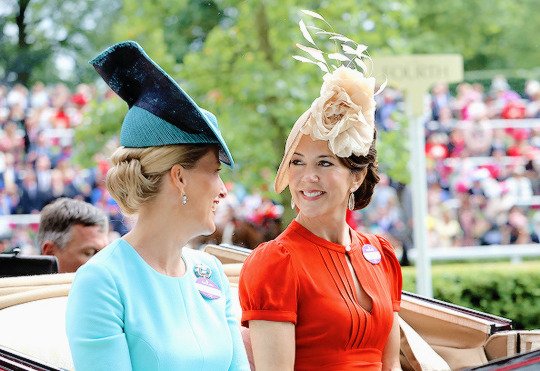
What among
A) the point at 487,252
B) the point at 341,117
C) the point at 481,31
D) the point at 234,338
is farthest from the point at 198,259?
the point at 481,31

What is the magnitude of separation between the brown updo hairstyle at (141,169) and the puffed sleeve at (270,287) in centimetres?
51

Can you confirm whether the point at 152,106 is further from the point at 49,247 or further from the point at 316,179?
the point at 49,247

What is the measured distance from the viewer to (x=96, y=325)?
2035 mm

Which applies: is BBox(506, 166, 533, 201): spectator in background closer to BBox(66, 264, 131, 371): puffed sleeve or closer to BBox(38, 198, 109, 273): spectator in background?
BBox(38, 198, 109, 273): spectator in background

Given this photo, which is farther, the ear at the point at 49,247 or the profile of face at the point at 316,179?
the ear at the point at 49,247

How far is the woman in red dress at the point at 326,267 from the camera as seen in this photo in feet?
8.61

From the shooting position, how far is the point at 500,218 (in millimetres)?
12305

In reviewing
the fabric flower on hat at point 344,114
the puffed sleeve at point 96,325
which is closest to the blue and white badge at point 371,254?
the fabric flower on hat at point 344,114

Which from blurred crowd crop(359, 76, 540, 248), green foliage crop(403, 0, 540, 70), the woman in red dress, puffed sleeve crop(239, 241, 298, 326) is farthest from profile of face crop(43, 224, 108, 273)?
green foliage crop(403, 0, 540, 70)

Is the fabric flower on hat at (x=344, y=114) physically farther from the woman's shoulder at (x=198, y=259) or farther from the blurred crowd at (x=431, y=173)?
the blurred crowd at (x=431, y=173)

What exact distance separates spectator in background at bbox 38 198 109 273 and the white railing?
7.77m

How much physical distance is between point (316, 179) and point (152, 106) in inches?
25.8

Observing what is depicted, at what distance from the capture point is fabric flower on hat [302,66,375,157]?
8.96 ft

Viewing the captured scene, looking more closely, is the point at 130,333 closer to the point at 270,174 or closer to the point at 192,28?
the point at 270,174
